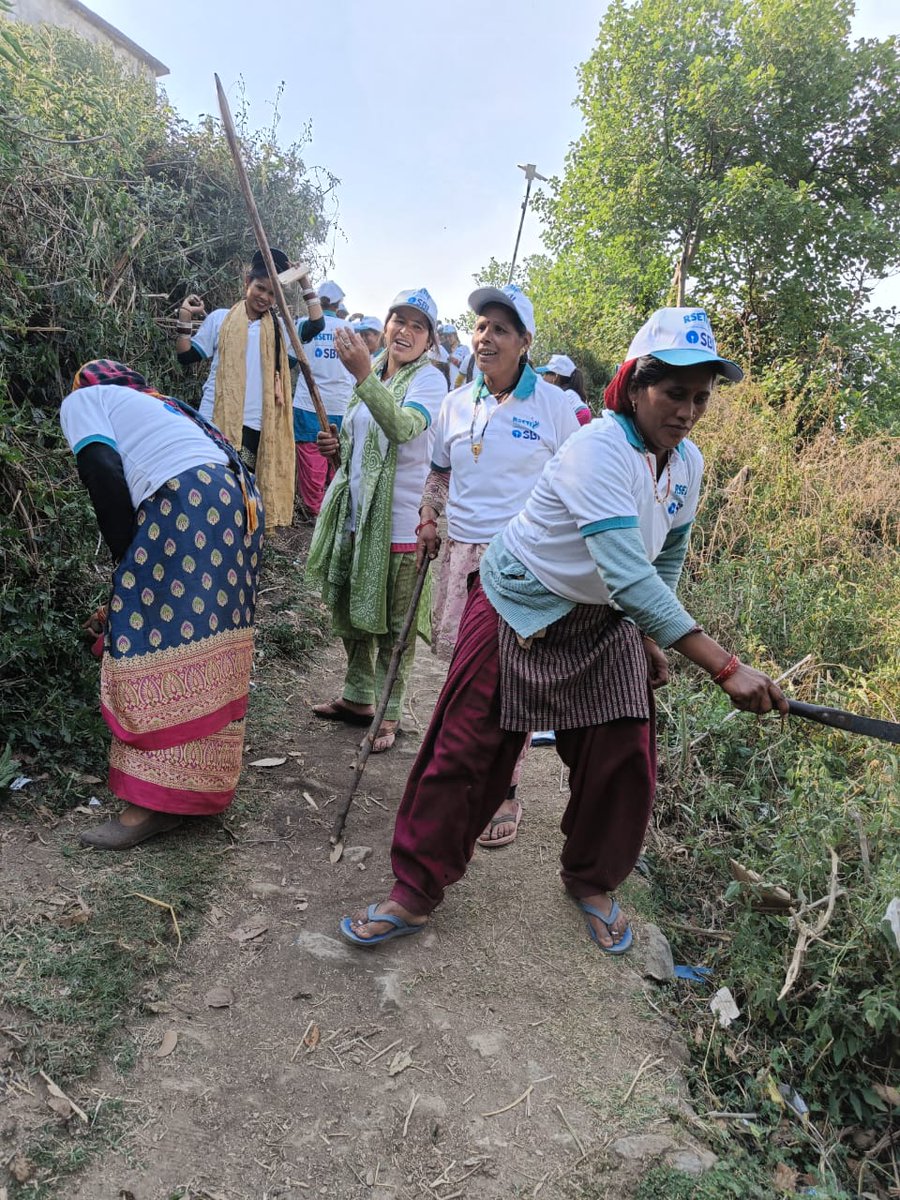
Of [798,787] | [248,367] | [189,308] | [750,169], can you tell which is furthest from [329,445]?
[750,169]

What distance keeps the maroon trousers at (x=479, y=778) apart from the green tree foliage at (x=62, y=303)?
1470 mm

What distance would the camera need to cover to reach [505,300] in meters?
2.82

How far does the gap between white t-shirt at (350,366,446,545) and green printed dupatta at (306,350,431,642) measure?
32 millimetres

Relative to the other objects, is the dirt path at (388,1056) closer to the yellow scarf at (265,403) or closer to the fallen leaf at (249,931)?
the fallen leaf at (249,931)

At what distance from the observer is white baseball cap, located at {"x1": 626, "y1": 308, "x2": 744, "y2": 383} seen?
1.89 metres

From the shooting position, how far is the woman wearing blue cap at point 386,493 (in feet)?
11.3

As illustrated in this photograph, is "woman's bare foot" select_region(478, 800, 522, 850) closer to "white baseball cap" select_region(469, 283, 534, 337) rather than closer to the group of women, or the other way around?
the group of women

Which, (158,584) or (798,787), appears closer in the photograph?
(158,584)

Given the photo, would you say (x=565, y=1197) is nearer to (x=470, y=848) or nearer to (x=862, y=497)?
(x=470, y=848)

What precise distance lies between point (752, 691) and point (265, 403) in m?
3.66

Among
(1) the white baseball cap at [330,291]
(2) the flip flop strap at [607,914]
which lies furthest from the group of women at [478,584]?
(1) the white baseball cap at [330,291]

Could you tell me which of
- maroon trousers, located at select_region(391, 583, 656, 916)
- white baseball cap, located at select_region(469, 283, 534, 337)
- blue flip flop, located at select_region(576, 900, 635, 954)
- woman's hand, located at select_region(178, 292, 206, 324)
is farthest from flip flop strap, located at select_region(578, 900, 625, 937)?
woman's hand, located at select_region(178, 292, 206, 324)

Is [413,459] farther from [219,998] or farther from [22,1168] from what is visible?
[22,1168]

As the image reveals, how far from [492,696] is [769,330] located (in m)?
11.0
